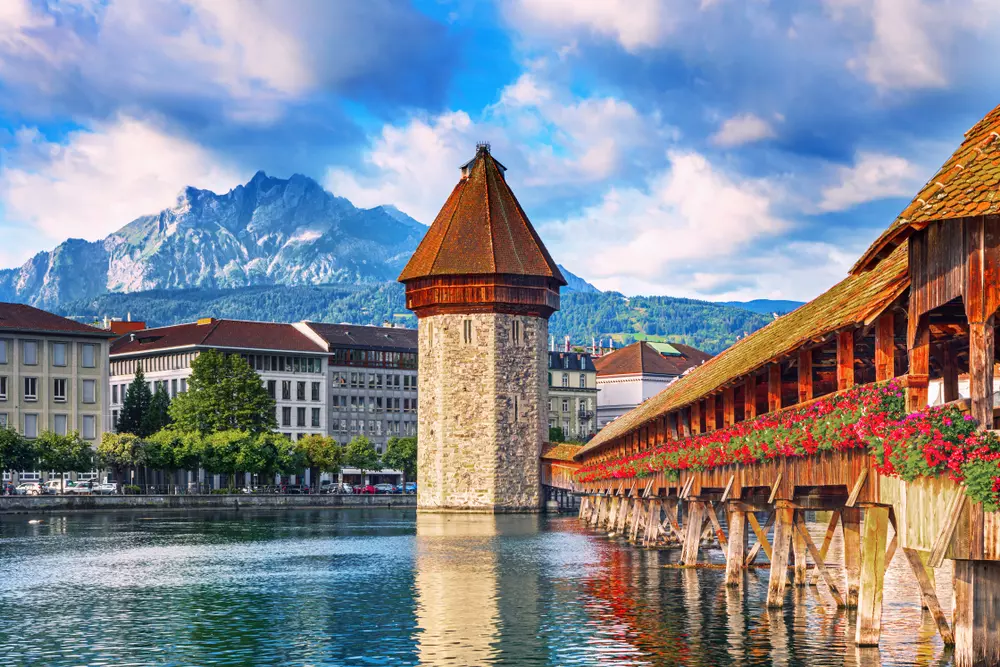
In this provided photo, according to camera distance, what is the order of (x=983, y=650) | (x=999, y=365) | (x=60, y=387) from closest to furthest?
(x=983, y=650)
(x=999, y=365)
(x=60, y=387)

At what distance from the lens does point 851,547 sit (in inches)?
1152

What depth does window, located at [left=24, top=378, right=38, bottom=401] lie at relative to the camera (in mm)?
113000

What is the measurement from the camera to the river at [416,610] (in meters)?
26.1

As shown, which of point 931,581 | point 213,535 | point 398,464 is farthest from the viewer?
point 398,464

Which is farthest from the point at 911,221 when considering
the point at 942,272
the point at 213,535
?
the point at 213,535

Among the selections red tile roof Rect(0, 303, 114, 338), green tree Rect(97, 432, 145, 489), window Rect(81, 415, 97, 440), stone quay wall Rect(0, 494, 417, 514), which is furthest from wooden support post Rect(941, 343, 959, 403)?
window Rect(81, 415, 97, 440)

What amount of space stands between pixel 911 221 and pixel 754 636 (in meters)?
11.3

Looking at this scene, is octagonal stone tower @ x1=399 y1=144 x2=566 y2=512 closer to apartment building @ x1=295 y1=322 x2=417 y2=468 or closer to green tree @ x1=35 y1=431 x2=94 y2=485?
green tree @ x1=35 y1=431 x2=94 y2=485

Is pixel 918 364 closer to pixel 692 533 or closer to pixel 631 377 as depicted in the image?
pixel 692 533

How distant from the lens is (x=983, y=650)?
17.5 metres

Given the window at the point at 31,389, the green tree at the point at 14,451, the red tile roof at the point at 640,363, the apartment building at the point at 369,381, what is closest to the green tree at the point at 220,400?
the green tree at the point at 14,451

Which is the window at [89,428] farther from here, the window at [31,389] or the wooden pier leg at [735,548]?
the wooden pier leg at [735,548]

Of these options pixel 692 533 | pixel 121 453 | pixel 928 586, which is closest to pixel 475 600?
pixel 692 533

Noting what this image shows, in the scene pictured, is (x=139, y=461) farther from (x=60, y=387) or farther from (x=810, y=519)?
(x=810, y=519)
